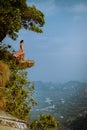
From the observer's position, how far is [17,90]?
2434 cm

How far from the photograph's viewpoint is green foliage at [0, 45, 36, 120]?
22.8m

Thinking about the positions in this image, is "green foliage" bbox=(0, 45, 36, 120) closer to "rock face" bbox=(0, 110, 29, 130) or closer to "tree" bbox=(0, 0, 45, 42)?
"tree" bbox=(0, 0, 45, 42)

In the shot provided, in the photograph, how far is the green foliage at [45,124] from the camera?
3397 cm

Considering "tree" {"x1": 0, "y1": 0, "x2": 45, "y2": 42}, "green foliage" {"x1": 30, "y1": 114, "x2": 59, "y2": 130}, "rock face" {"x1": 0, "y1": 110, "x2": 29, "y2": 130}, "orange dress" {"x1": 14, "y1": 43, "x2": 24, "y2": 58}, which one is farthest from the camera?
"green foliage" {"x1": 30, "y1": 114, "x2": 59, "y2": 130}

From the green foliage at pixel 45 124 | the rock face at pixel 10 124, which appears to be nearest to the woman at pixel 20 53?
the green foliage at pixel 45 124

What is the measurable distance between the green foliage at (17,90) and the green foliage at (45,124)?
7.31 metres

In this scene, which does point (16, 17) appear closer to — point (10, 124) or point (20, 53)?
point (20, 53)

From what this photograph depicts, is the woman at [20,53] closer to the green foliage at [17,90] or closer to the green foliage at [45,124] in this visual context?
the green foliage at [17,90]

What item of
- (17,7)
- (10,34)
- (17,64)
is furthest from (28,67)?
(17,7)

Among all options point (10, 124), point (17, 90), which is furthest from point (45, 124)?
point (10, 124)

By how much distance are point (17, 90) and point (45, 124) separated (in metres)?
11.3

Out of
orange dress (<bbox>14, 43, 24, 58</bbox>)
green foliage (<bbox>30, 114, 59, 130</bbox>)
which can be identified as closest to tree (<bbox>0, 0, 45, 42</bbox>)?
orange dress (<bbox>14, 43, 24, 58</bbox>)

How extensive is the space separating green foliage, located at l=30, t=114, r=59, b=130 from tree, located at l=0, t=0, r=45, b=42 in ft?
37.6

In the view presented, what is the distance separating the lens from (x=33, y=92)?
26.6 meters
